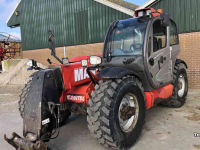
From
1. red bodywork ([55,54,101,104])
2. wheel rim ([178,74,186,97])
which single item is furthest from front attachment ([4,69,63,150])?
wheel rim ([178,74,186,97])

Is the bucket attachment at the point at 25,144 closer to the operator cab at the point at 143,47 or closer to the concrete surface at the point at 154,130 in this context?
the concrete surface at the point at 154,130

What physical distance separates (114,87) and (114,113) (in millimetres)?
398

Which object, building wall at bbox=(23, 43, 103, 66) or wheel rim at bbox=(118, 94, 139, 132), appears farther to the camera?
building wall at bbox=(23, 43, 103, 66)

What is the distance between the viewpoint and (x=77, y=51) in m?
12.2

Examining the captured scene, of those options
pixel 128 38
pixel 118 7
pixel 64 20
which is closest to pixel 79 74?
pixel 128 38

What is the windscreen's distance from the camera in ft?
11.9

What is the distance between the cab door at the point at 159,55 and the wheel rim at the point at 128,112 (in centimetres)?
69

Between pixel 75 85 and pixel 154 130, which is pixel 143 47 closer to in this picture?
pixel 75 85

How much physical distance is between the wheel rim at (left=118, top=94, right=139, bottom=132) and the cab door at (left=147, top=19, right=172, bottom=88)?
69 centimetres

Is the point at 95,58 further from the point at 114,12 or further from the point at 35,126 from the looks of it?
the point at 114,12

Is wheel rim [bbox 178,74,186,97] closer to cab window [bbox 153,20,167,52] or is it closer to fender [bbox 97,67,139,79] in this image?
cab window [bbox 153,20,167,52]

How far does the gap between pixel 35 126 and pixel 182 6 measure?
7.71m

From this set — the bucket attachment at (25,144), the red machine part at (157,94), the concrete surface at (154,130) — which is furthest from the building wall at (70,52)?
the bucket attachment at (25,144)

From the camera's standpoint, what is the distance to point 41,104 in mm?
2625
